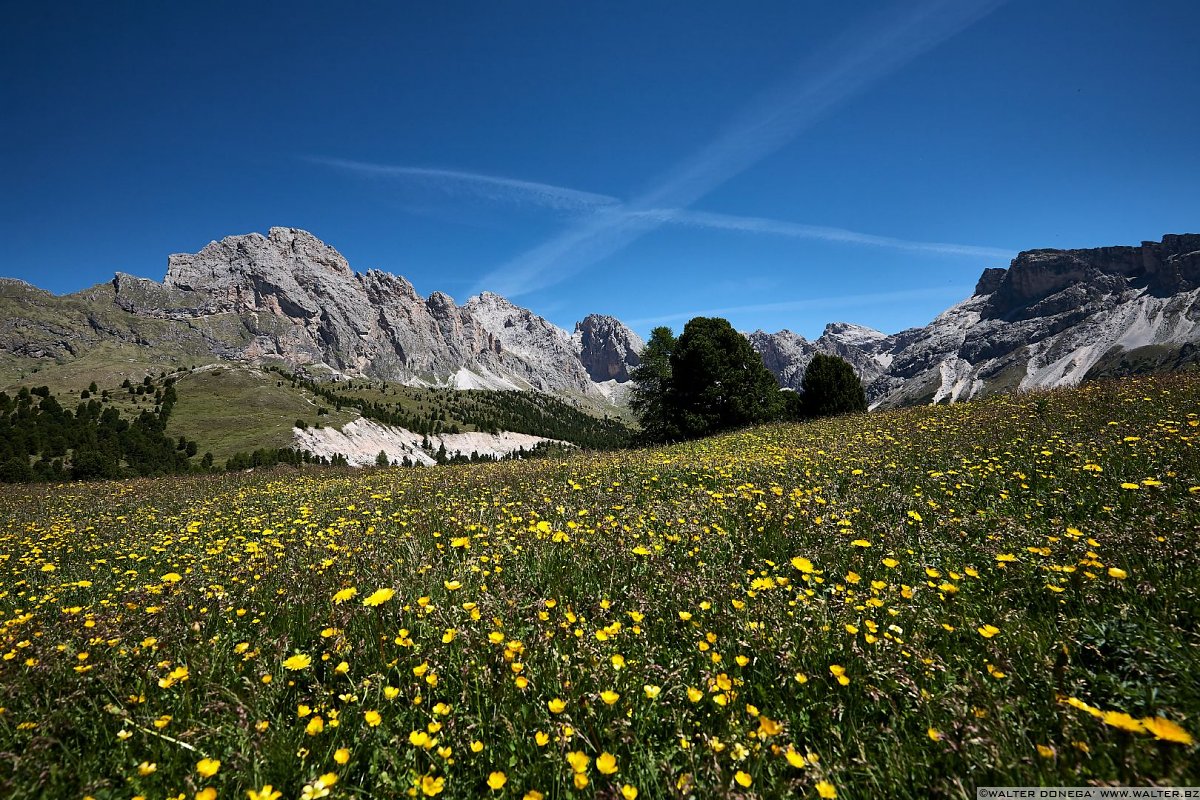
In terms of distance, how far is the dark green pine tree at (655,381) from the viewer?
39938 mm

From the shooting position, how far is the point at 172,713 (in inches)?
144

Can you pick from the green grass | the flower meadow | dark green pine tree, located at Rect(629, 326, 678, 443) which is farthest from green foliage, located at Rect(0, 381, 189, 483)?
the flower meadow

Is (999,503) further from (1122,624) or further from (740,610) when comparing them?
(740,610)

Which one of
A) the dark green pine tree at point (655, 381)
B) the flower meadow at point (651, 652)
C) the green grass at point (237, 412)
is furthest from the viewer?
the green grass at point (237, 412)

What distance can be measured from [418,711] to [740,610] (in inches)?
110

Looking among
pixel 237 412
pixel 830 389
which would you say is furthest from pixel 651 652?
pixel 237 412

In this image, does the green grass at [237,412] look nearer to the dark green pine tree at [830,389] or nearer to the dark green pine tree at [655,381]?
the dark green pine tree at [655,381]

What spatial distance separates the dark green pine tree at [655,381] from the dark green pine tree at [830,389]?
17961 millimetres

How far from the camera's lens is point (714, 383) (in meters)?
37.2

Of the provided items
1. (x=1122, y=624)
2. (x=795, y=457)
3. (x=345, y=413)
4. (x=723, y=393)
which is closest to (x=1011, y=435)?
(x=795, y=457)

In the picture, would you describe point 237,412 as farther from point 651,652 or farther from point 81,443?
point 651,652

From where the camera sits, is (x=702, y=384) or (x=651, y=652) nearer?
(x=651, y=652)

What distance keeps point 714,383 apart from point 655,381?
22.2ft

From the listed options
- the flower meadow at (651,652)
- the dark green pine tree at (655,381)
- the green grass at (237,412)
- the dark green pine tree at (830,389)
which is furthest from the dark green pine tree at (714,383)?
the green grass at (237,412)
